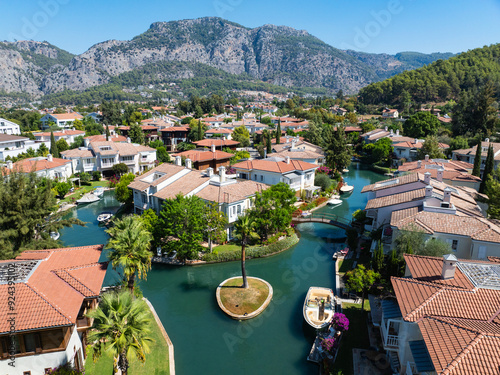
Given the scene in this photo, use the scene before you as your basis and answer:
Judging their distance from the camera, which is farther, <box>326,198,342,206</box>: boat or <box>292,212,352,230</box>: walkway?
<box>326,198,342,206</box>: boat

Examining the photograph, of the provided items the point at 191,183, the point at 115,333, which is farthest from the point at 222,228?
the point at 115,333

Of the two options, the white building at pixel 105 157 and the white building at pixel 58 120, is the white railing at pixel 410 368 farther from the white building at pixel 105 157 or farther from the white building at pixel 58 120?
the white building at pixel 58 120

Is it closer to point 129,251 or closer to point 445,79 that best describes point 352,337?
point 129,251

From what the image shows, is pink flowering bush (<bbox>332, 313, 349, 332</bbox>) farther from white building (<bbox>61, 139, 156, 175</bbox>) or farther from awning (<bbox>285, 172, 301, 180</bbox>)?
white building (<bbox>61, 139, 156, 175</bbox>)

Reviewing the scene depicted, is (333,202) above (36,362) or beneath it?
beneath

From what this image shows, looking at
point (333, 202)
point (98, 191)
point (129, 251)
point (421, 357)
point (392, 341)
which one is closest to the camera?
point (421, 357)

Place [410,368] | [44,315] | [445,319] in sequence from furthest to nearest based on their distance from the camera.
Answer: [410,368], [44,315], [445,319]

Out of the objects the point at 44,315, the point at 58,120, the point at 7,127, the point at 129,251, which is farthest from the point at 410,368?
the point at 58,120

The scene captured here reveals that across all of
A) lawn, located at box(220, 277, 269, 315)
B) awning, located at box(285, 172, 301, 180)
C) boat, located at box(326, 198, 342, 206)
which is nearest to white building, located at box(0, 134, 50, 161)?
awning, located at box(285, 172, 301, 180)
